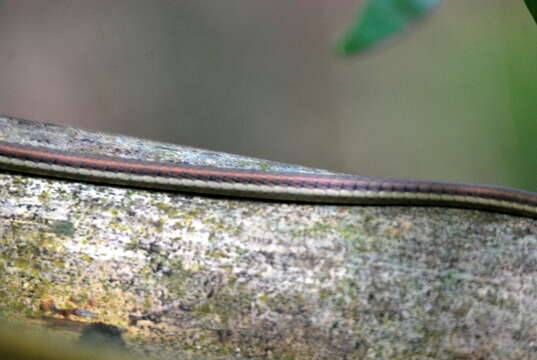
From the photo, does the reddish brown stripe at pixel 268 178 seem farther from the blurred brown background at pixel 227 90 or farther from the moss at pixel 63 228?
the blurred brown background at pixel 227 90

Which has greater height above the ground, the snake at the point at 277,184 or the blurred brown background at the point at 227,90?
the blurred brown background at the point at 227,90

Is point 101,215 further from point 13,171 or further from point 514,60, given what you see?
point 514,60

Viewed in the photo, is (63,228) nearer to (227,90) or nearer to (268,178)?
(268,178)

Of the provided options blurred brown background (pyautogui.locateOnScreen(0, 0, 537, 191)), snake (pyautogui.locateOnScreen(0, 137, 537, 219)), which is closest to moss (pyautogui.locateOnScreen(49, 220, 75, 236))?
snake (pyautogui.locateOnScreen(0, 137, 537, 219))

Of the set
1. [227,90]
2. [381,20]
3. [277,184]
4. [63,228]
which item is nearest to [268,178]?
[277,184]

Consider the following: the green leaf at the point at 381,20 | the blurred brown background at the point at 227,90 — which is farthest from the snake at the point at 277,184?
the blurred brown background at the point at 227,90

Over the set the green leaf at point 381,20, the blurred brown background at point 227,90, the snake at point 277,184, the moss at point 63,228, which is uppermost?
the blurred brown background at point 227,90

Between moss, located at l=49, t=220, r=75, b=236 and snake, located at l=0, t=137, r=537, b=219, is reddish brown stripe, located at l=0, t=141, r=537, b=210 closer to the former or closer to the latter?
snake, located at l=0, t=137, r=537, b=219
